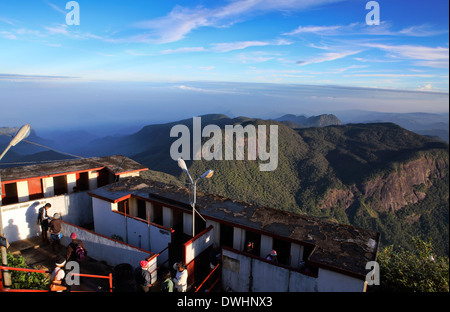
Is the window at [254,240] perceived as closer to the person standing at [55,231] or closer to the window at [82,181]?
the person standing at [55,231]

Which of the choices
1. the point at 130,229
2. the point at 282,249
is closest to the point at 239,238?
the point at 282,249

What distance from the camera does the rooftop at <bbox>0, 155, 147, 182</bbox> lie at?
17.7 m

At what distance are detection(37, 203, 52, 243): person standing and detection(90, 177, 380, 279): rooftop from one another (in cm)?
240

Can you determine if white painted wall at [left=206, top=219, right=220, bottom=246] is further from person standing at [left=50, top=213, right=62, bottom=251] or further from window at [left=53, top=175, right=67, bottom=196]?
window at [left=53, top=175, right=67, bottom=196]

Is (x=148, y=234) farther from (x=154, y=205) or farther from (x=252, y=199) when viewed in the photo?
(x=252, y=199)

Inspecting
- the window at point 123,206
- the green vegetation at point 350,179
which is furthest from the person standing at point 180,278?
the green vegetation at point 350,179

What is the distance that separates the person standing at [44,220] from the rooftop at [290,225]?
240 cm

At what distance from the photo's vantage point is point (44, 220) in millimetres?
15445

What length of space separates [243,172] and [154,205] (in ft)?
320

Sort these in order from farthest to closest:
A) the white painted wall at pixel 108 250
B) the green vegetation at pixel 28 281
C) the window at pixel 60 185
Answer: the window at pixel 60 185
the white painted wall at pixel 108 250
the green vegetation at pixel 28 281

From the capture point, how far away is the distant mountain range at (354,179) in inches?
4149

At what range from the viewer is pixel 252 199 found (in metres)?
98.9

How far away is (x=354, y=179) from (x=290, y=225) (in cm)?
11930

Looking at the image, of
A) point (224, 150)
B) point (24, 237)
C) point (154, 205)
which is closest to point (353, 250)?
point (154, 205)
